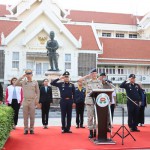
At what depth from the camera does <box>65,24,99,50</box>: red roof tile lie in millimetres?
31534

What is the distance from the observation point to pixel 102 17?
46.9 metres

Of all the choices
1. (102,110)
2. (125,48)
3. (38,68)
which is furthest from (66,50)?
(102,110)

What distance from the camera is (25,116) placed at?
357 inches

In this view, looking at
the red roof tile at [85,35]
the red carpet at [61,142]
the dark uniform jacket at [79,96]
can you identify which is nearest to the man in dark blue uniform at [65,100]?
the red carpet at [61,142]

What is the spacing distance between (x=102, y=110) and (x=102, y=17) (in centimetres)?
4037

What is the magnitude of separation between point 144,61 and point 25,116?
25882mm

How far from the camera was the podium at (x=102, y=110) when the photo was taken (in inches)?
299

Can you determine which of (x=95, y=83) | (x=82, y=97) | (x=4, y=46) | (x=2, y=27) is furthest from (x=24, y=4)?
(x=95, y=83)

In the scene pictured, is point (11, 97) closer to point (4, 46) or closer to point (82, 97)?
point (82, 97)

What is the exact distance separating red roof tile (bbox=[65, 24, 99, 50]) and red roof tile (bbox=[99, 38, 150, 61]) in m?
1.73

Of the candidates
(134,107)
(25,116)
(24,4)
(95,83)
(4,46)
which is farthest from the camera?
(24,4)

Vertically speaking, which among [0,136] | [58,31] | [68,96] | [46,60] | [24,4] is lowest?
[0,136]

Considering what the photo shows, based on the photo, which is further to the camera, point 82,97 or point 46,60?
point 46,60

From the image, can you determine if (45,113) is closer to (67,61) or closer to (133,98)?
(133,98)
